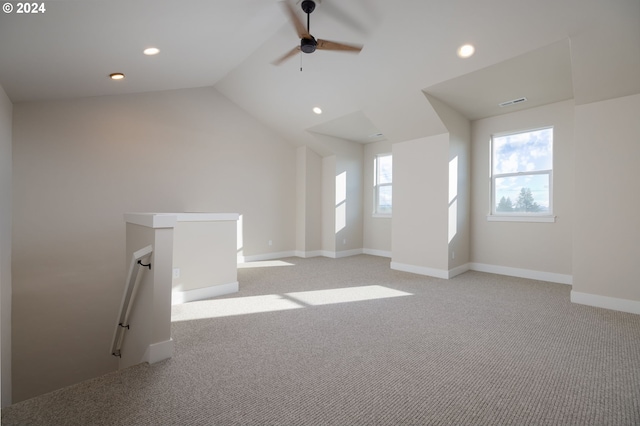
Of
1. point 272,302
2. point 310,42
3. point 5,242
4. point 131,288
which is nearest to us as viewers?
point 131,288

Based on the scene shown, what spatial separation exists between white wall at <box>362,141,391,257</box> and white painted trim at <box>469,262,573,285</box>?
6.92 feet

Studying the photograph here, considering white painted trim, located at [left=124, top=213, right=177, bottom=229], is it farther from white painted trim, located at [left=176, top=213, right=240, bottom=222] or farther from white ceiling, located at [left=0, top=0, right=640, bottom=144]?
white ceiling, located at [left=0, top=0, right=640, bottom=144]

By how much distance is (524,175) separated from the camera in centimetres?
515

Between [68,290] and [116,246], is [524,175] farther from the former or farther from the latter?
[68,290]

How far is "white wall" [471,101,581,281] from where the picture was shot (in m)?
4.70

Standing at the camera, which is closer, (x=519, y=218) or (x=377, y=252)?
(x=519, y=218)

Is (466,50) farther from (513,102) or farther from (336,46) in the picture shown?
(513,102)

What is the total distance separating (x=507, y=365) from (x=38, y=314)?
18.4 feet

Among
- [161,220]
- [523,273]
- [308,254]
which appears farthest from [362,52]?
[308,254]

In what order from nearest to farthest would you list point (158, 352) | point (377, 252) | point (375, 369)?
point (375, 369) → point (158, 352) → point (377, 252)

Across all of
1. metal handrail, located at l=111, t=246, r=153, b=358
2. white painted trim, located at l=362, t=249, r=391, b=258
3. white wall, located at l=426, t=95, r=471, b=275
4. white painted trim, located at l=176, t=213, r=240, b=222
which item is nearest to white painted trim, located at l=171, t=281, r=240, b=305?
metal handrail, located at l=111, t=246, r=153, b=358

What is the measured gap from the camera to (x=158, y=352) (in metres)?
2.30

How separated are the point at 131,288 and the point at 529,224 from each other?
225 inches

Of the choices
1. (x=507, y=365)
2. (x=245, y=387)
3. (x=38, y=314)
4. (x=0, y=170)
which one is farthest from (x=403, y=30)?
(x=38, y=314)
